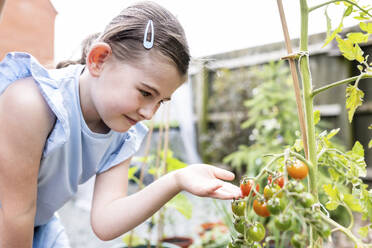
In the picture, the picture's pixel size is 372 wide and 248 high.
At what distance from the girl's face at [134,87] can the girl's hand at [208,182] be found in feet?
0.78

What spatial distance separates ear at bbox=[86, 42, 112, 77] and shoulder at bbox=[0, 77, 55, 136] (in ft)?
0.51

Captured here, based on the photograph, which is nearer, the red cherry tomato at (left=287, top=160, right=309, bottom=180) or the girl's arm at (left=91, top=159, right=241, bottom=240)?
the red cherry tomato at (left=287, top=160, right=309, bottom=180)

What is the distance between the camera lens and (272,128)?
269 centimetres

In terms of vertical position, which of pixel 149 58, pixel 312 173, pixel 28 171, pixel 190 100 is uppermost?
pixel 149 58

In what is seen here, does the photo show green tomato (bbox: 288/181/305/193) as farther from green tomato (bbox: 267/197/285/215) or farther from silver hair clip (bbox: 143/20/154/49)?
silver hair clip (bbox: 143/20/154/49)

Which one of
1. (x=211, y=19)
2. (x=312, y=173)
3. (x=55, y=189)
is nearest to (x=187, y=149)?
(x=211, y=19)

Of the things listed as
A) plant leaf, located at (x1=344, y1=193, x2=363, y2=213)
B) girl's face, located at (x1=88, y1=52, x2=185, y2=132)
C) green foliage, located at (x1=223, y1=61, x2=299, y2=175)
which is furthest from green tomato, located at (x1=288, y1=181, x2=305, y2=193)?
green foliage, located at (x1=223, y1=61, x2=299, y2=175)

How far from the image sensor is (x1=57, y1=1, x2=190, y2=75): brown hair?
0.93 m

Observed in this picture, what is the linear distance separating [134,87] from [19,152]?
1.12 feet

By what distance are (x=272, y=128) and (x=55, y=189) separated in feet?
6.33

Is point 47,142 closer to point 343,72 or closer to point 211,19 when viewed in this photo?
point 211,19

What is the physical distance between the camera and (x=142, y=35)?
940 mm

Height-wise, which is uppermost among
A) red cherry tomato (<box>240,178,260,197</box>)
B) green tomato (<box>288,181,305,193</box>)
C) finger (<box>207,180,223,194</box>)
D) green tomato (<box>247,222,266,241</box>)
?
green tomato (<box>288,181,305,193</box>)

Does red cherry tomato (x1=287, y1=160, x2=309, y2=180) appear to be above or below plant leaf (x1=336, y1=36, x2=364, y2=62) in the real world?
below
